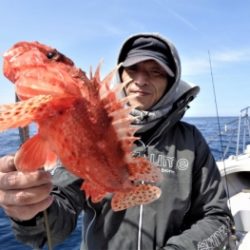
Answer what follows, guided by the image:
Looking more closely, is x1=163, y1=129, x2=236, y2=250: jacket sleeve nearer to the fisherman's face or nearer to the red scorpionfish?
the fisherman's face

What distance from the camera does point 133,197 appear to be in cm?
154

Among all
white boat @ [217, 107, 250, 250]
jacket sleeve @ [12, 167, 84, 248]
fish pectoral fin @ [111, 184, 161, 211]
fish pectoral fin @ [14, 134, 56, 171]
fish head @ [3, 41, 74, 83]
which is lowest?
white boat @ [217, 107, 250, 250]

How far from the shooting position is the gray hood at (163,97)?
321 centimetres

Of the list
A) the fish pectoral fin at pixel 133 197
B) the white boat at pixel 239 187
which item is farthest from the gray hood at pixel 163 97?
the white boat at pixel 239 187

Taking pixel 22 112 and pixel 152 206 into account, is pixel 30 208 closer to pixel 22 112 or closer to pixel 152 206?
Result: pixel 22 112

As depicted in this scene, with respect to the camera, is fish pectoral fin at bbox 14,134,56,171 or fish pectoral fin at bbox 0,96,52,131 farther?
fish pectoral fin at bbox 14,134,56,171

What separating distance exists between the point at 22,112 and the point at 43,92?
14 centimetres

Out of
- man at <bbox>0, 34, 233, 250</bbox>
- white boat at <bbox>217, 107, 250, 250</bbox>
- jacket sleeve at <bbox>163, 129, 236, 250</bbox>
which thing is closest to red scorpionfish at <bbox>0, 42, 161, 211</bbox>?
man at <bbox>0, 34, 233, 250</bbox>

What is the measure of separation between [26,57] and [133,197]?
31.6 inches

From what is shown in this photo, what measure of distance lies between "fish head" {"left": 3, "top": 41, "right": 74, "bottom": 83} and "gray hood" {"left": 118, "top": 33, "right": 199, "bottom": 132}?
5.85 feet

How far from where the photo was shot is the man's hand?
4.66 ft

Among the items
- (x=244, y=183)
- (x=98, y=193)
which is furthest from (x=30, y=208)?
(x=244, y=183)

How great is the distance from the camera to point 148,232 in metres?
2.87

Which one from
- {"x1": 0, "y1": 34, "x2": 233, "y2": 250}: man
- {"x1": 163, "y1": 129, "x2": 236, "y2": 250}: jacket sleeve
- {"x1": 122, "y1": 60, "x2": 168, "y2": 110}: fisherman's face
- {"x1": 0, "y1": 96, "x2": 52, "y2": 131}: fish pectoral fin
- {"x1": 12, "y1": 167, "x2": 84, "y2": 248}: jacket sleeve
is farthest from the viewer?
{"x1": 122, "y1": 60, "x2": 168, "y2": 110}: fisherman's face
